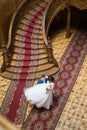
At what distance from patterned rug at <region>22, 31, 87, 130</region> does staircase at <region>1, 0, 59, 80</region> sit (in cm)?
50

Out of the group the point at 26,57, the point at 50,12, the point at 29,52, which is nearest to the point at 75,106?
the point at 26,57

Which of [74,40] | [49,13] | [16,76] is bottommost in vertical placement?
[16,76]

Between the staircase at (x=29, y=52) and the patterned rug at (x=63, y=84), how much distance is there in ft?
1.65

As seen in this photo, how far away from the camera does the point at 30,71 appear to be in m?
7.40

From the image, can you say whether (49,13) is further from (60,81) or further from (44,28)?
(60,81)

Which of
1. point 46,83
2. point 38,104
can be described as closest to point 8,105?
point 38,104

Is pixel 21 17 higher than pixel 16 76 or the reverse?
higher

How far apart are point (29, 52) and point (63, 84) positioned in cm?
197

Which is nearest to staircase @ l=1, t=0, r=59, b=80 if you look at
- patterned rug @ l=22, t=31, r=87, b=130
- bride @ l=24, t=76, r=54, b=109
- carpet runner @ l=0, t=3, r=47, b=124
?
carpet runner @ l=0, t=3, r=47, b=124

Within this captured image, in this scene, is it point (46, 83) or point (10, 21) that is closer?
point (46, 83)

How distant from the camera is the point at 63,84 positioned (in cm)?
692

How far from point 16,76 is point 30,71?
56 centimetres

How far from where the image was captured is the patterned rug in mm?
5676

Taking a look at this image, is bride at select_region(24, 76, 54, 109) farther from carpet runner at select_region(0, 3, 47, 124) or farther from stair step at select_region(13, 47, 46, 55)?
stair step at select_region(13, 47, 46, 55)
